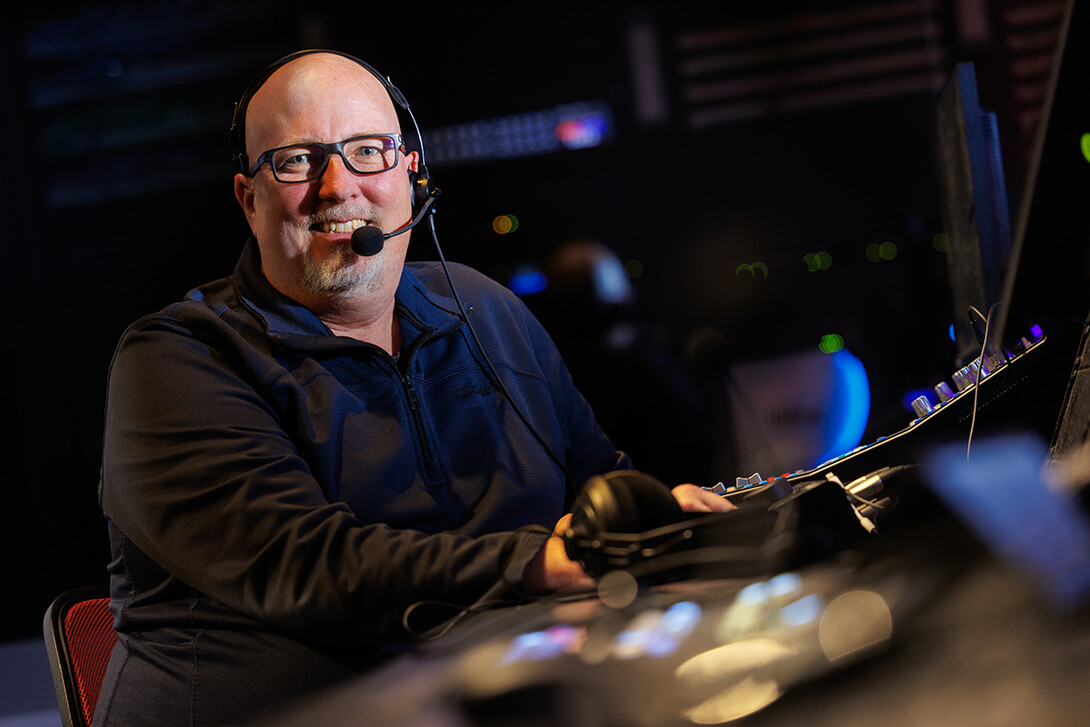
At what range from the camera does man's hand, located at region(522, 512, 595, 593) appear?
0.78 m

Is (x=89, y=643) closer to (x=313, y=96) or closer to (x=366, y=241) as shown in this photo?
(x=366, y=241)

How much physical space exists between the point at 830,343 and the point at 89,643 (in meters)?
2.94

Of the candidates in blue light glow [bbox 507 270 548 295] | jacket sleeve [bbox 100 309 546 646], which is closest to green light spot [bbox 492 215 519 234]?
blue light glow [bbox 507 270 548 295]

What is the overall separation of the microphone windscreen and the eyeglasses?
11cm

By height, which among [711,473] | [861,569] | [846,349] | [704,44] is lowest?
[711,473]

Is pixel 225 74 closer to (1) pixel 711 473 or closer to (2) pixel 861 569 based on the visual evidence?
(1) pixel 711 473

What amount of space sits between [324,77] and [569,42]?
2506mm

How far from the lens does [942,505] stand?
57cm

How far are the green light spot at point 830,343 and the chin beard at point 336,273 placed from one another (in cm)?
255

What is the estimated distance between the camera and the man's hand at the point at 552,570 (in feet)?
2.56

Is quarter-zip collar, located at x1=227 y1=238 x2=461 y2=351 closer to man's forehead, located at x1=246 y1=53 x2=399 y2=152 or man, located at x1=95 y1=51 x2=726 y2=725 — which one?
man, located at x1=95 y1=51 x2=726 y2=725

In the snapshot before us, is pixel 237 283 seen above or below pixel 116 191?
below

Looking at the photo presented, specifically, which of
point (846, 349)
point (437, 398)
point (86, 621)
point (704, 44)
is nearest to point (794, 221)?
point (846, 349)

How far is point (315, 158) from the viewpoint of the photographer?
1.35 metres
